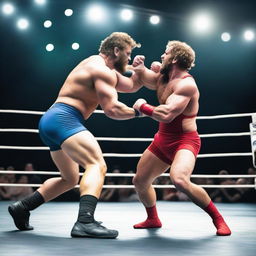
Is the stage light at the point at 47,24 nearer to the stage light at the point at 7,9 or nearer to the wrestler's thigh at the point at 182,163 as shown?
the stage light at the point at 7,9

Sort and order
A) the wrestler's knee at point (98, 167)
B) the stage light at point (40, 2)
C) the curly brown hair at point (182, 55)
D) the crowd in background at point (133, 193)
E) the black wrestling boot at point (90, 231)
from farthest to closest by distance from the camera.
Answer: the stage light at point (40, 2)
the crowd in background at point (133, 193)
the curly brown hair at point (182, 55)
the wrestler's knee at point (98, 167)
the black wrestling boot at point (90, 231)

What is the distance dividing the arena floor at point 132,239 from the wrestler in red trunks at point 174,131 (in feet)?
0.52

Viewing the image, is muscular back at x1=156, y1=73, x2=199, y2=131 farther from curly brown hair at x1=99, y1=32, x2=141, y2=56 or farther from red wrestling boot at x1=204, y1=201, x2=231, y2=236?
red wrestling boot at x1=204, y1=201, x2=231, y2=236

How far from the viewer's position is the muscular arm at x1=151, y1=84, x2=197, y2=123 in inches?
89.2

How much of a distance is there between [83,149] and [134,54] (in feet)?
14.3

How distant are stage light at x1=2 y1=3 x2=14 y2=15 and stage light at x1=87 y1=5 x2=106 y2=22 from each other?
3.14 feet

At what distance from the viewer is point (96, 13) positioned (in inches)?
233

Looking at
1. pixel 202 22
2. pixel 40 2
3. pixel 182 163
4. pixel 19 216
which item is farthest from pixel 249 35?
pixel 19 216

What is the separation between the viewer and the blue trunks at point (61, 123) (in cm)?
218

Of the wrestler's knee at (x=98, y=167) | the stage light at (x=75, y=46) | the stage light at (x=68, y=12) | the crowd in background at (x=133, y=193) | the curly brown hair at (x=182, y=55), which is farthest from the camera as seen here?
the stage light at (x=75, y=46)

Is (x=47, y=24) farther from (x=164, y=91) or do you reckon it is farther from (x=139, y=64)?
(x=164, y=91)

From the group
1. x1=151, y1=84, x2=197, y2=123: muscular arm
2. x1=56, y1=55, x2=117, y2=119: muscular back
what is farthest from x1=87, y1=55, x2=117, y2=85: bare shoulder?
x1=151, y1=84, x2=197, y2=123: muscular arm

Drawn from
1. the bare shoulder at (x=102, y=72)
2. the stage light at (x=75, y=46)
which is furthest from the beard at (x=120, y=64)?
the stage light at (x=75, y=46)

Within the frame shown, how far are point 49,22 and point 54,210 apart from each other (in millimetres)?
3298
